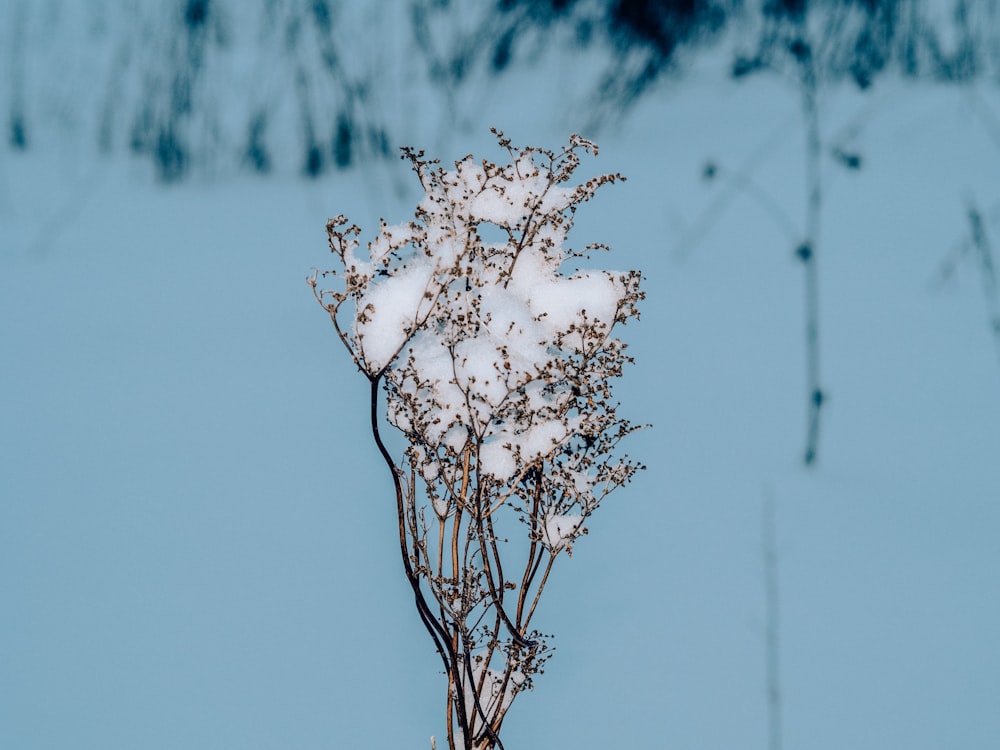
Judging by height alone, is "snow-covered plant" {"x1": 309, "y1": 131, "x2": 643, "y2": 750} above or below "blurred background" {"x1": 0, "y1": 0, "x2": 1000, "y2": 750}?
below

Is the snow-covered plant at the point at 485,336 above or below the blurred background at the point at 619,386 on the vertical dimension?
below

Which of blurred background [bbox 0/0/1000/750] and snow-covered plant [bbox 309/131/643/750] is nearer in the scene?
Answer: snow-covered plant [bbox 309/131/643/750]

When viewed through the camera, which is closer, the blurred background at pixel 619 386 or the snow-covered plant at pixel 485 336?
the snow-covered plant at pixel 485 336

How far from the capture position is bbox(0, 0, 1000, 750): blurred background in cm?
145

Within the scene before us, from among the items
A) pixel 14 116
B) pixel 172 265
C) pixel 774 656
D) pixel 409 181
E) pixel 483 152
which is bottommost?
pixel 774 656

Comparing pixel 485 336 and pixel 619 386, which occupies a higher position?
pixel 619 386

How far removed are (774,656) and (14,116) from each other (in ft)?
13.7

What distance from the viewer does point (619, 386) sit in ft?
7.84

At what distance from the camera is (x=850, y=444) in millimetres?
2150

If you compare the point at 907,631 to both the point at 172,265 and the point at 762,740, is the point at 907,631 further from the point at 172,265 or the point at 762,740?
the point at 172,265

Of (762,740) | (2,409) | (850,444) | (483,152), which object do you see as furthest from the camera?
(483,152)

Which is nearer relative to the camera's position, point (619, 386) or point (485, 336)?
point (485, 336)

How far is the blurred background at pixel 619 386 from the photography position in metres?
1.45

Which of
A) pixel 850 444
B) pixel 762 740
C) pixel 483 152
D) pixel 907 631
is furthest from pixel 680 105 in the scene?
pixel 762 740
